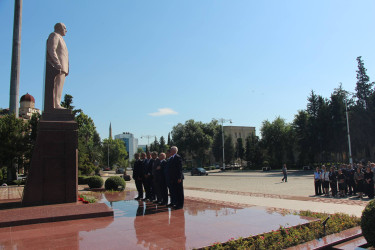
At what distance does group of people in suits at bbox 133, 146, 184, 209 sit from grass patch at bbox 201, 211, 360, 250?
3.71m

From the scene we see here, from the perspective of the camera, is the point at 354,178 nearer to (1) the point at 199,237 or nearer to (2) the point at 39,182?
(1) the point at 199,237

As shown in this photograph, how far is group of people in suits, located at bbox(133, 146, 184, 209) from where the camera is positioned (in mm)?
8663

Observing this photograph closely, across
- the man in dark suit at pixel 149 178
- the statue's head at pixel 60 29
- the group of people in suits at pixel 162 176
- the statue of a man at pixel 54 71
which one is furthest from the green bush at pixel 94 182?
the statue's head at pixel 60 29

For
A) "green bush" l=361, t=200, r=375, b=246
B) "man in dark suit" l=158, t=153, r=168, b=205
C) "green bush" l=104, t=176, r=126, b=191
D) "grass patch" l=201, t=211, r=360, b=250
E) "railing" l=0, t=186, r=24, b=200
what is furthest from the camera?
"green bush" l=104, t=176, r=126, b=191

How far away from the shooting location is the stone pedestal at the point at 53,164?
325 inches

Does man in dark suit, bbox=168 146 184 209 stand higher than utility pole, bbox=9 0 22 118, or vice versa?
utility pole, bbox=9 0 22 118

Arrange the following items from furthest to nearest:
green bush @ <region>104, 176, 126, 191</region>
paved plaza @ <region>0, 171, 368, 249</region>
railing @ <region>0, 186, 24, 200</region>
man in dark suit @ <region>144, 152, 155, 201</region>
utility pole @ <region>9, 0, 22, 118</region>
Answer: utility pole @ <region>9, 0, 22, 118</region>
green bush @ <region>104, 176, 126, 191</region>
railing @ <region>0, 186, 24, 200</region>
man in dark suit @ <region>144, 152, 155, 201</region>
paved plaza @ <region>0, 171, 368, 249</region>

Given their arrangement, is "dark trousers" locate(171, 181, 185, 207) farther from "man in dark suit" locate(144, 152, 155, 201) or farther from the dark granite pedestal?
the dark granite pedestal

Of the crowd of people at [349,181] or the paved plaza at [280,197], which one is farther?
the crowd of people at [349,181]

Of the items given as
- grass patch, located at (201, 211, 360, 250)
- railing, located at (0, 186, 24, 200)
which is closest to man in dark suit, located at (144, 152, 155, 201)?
grass patch, located at (201, 211, 360, 250)

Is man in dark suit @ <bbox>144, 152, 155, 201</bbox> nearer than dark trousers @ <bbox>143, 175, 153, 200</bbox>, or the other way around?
man in dark suit @ <bbox>144, 152, 155, 201</bbox>

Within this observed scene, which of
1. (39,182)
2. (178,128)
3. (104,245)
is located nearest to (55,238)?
(104,245)

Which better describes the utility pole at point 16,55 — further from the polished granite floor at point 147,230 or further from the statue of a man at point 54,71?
the polished granite floor at point 147,230

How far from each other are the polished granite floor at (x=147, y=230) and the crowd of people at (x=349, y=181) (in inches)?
305
